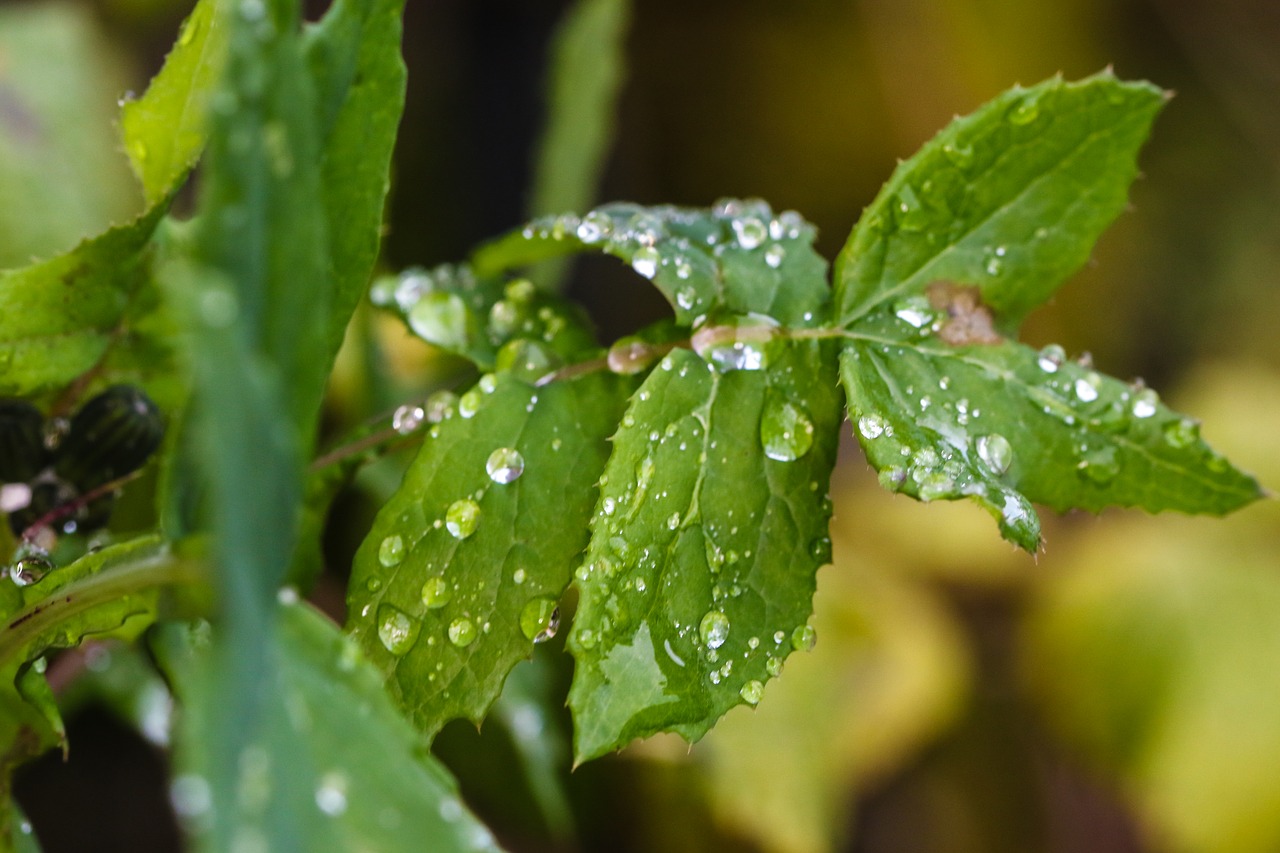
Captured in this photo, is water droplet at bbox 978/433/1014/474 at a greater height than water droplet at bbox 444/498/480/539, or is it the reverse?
water droplet at bbox 978/433/1014/474

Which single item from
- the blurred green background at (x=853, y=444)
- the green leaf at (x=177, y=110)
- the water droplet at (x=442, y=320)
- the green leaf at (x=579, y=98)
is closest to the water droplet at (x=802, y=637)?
the water droplet at (x=442, y=320)

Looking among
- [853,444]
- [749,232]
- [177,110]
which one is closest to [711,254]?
[749,232]

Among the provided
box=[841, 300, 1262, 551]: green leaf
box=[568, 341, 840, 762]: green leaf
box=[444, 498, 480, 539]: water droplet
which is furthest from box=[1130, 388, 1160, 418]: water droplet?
box=[444, 498, 480, 539]: water droplet

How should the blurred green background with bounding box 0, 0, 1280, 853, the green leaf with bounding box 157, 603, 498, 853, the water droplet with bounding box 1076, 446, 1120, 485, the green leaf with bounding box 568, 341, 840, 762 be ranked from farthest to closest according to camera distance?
the blurred green background with bounding box 0, 0, 1280, 853, the water droplet with bounding box 1076, 446, 1120, 485, the green leaf with bounding box 568, 341, 840, 762, the green leaf with bounding box 157, 603, 498, 853

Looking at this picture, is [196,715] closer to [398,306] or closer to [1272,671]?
[398,306]

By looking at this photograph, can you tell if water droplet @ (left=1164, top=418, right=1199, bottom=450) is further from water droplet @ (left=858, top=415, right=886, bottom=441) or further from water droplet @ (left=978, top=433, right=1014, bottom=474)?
water droplet @ (left=858, top=415, right=886, bottom=441)
